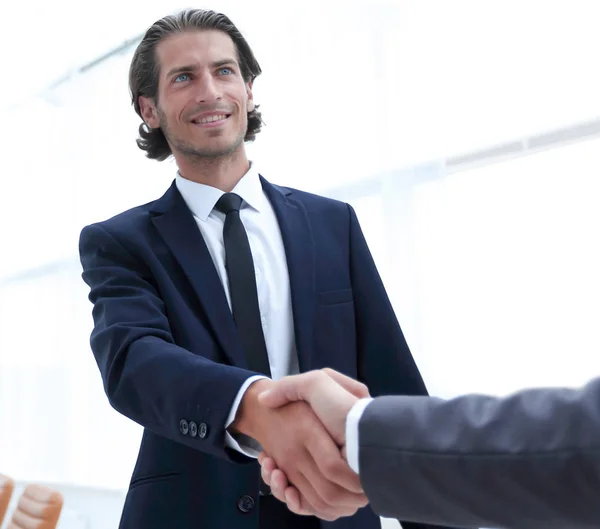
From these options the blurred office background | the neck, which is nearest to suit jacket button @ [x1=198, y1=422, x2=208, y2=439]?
the neck

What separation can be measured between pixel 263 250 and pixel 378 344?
360mm

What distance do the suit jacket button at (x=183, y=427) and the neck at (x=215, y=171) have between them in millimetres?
725

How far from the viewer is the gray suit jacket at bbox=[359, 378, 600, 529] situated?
785mm

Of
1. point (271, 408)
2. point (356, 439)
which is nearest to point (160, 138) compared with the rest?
point (271, 408)

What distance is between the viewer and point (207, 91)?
1.84m

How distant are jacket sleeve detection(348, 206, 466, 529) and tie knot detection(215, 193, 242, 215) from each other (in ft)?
1.02

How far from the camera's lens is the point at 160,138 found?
7.27ft

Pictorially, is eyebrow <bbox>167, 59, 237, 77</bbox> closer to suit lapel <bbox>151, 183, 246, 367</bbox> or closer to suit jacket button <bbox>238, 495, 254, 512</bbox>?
suit lapel <bbox>151, 183, 246, 367</bbox>

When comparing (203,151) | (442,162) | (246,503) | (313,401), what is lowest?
(246,503)

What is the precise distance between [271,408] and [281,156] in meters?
2.39

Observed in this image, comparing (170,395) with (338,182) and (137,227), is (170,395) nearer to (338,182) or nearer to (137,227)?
(137,227)

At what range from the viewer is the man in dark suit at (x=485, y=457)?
786 mm

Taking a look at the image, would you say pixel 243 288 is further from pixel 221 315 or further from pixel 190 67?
pixel 190 67

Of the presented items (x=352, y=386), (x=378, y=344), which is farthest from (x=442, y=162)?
(x=352, y=386)
